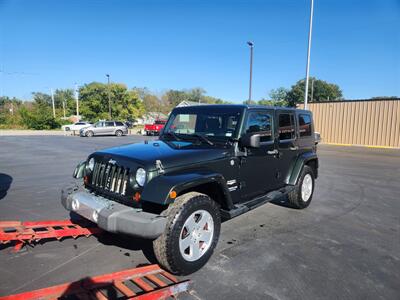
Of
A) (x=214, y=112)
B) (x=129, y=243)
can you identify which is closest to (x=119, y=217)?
(x=129, y=243)

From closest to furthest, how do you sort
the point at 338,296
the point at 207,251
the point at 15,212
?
the point at 338,296 → the point at 207,251 → the point at 15,212

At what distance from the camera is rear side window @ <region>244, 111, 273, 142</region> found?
4191 mm

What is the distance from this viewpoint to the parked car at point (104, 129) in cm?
2909

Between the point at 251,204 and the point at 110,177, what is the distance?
77.9 inches

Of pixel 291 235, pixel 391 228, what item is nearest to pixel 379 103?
pixel 391 228

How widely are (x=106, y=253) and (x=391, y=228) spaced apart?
455 cm

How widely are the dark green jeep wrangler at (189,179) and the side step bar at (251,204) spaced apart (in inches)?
0.7

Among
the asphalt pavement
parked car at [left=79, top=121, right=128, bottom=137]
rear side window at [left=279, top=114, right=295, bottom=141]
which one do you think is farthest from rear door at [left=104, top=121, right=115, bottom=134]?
rear side window at [left=279, top=114, right=295, bottom=141]

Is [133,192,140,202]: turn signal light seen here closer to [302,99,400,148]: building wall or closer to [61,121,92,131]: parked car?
[302,99,400,148]: building wall

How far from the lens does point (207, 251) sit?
3398mm

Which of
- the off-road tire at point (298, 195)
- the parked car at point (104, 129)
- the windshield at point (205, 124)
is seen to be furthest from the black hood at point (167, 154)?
the parked car at point (104, 129)

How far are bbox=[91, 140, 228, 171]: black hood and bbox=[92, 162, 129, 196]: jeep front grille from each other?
0.42ft

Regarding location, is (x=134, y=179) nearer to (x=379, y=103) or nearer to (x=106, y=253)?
(x=106, y=253)

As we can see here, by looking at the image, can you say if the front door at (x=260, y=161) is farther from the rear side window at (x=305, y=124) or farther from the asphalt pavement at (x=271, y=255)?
the rear side window at (x=305, y=124)
